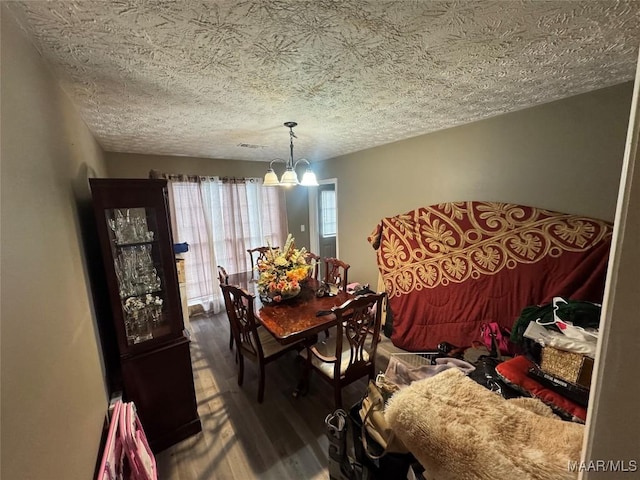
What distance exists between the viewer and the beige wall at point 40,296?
634 mm

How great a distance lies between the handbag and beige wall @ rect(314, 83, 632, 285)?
2016 mm

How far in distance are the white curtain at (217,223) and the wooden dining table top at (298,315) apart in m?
1.42

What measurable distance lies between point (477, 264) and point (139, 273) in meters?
2.77

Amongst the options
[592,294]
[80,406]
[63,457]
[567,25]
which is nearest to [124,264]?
[80,406]

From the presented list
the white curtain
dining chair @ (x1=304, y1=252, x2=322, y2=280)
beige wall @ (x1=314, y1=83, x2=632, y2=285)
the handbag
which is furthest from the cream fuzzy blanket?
the white curtain

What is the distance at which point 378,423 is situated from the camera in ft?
3.65

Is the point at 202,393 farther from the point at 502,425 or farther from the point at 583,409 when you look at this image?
the point at 583,409

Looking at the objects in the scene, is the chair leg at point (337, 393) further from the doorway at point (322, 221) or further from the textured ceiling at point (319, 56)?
the doorway at point (322, 221)

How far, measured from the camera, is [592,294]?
176cm

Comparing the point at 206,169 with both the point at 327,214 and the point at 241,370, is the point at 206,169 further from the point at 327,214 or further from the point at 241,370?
the point at 241,370

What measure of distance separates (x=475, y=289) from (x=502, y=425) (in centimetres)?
162

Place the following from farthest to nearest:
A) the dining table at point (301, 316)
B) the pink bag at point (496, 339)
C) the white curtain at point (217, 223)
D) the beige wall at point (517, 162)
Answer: the white curtain at point (217, 223)
the pink bag at point (496, 339)
the dining table at point (301, 316)
the beige wall at point (517, 162)

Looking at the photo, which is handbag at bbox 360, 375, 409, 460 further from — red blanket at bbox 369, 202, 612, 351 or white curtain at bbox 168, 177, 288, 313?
white curtain at bbox 168, 177, 288, 313

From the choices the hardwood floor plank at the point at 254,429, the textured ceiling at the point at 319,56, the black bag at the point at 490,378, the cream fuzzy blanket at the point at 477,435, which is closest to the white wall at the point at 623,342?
the cream fuzzy blanket at the point at 477,435
